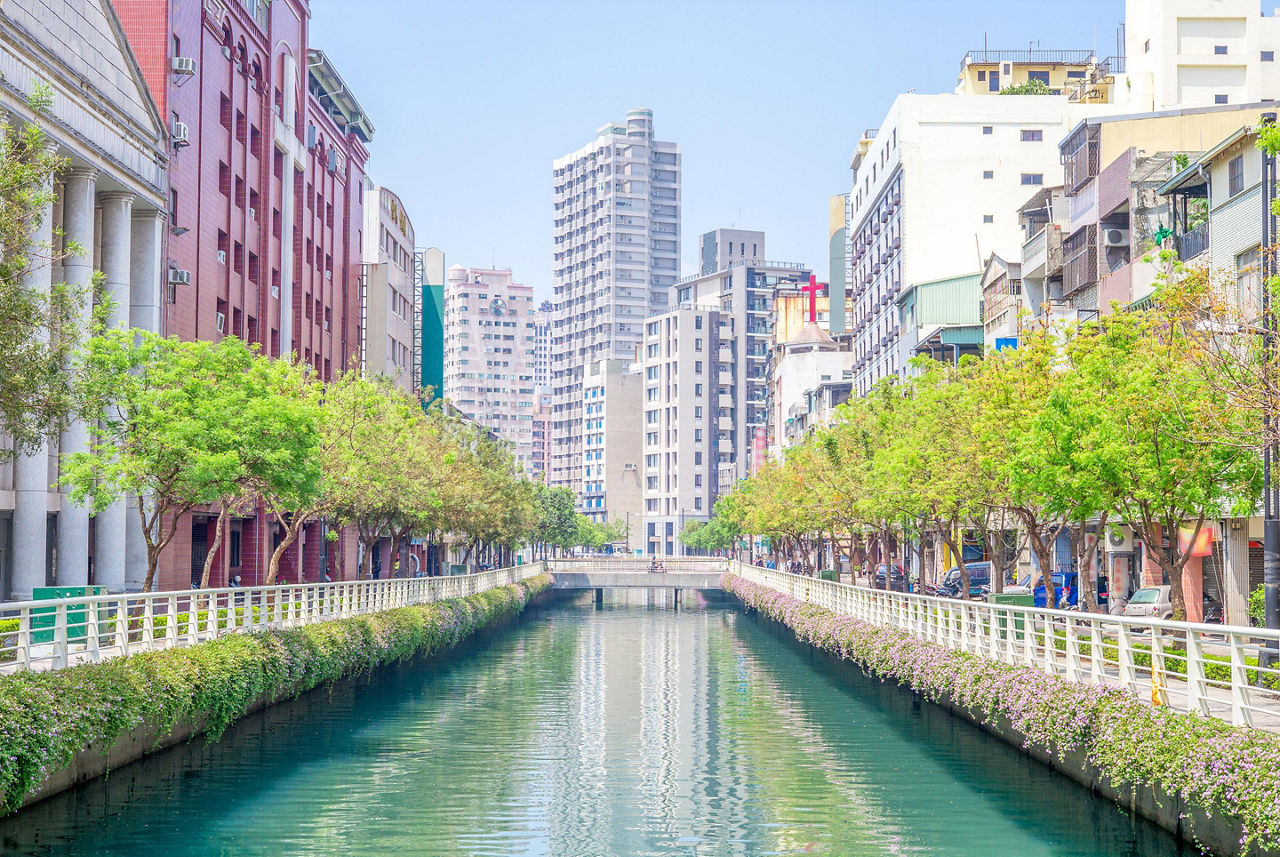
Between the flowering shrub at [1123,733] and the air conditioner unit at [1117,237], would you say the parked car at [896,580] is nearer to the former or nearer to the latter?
the air conditioner unit at [1117,237]

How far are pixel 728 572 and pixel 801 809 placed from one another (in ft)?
276

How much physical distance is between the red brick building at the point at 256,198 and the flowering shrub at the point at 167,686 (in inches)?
530

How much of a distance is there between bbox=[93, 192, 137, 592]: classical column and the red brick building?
451 centimetres

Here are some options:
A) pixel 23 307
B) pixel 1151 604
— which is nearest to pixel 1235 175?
pixel 1151 604

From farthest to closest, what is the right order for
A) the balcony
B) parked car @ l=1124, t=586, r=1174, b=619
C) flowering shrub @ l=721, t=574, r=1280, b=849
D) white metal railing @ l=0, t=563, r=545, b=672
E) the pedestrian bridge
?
the pedestrian bridge < the balcony < parked car @ l=1124, t=586, r=1174, b=619 < white metal railing @ l=0, t=563, r=545, b=672 < flowering shrub @ l=721, t=574, r=1280, b=849

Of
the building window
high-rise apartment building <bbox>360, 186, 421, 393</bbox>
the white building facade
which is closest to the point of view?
the white building facade

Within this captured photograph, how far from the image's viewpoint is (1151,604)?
42.3 metres

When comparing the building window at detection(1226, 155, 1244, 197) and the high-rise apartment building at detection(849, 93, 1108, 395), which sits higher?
the high-rise apartment building at detection(849, 93, 1108, 395)

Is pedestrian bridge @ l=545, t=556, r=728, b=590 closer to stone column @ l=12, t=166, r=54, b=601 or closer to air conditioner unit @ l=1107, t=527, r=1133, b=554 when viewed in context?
air conditioner unit @ l=1107, t=527, r=1133, b=554

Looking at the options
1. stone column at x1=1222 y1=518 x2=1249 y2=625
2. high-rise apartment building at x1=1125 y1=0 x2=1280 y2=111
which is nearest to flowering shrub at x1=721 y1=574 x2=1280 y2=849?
stone column at x1=1222 y1=518 x2=1249 y2=625

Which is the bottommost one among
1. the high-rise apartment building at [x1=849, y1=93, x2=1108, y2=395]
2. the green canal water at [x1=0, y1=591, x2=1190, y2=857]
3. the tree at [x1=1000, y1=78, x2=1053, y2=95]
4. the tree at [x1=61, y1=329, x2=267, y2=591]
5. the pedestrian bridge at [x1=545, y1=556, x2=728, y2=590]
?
the green canal water at [x1=0, y1=591, x2=1190, y2=857]

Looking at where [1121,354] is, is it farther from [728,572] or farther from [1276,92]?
[728,572]

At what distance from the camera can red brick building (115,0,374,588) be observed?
162ft

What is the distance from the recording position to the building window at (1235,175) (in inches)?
1602
